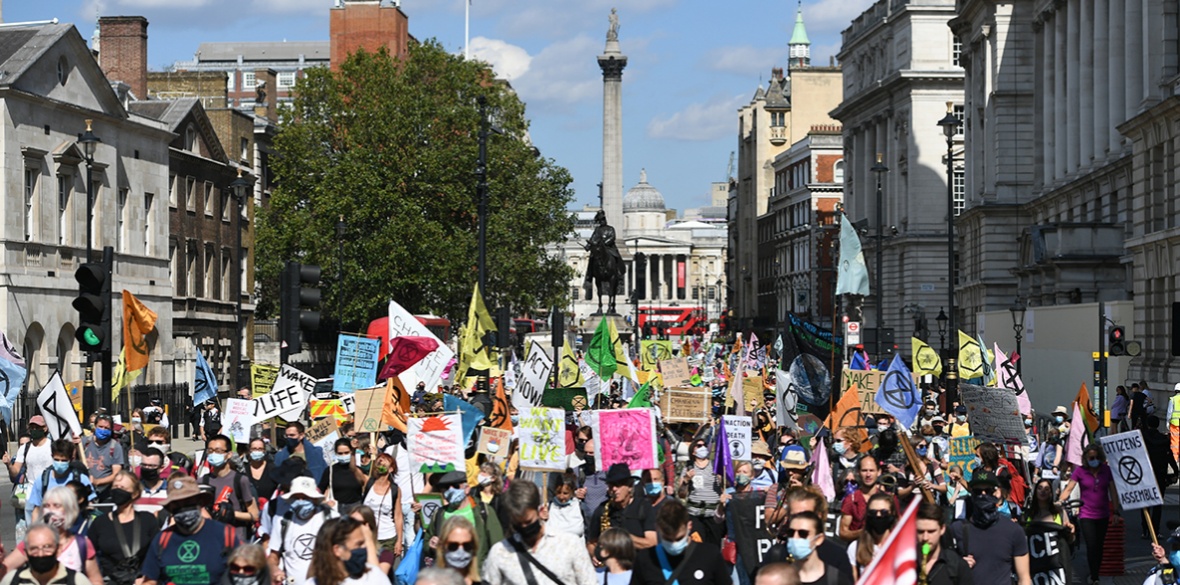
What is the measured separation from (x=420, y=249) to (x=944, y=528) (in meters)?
55.4

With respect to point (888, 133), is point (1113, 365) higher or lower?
lower

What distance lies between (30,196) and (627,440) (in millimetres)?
31641

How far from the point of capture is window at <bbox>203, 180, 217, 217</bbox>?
59.2m

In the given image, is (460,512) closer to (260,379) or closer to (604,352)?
(260,379)

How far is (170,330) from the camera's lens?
52.9m

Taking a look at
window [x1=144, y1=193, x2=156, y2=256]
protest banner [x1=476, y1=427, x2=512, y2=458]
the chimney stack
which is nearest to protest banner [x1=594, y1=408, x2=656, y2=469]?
protest banner [x1=476, y1=427, x2=512, y2=458]

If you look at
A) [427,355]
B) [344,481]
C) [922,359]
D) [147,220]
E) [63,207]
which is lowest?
[344,481]

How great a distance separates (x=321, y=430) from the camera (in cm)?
1850

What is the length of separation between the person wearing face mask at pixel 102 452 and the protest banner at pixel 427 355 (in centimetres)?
697

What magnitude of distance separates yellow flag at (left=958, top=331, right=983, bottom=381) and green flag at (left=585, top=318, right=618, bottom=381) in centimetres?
579

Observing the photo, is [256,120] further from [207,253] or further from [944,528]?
[944,528]

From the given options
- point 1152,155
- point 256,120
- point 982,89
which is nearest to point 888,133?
point 982,89

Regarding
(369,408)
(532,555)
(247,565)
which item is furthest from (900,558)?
(369,408)

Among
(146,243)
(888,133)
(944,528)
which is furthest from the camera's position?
(888,133)
